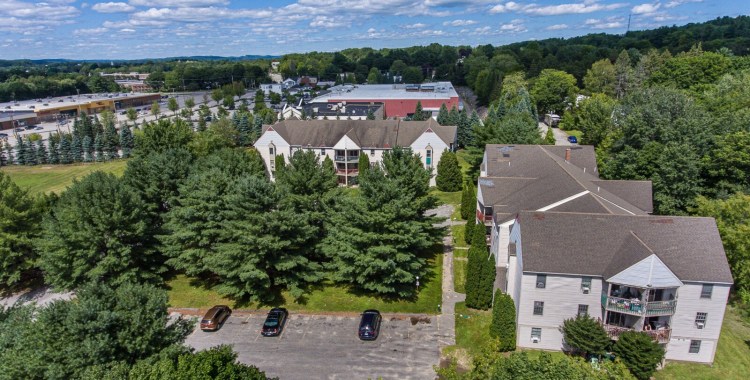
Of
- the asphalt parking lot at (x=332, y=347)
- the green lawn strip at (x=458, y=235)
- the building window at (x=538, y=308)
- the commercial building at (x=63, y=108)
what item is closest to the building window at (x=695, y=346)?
the building window at (x=538, y=308)

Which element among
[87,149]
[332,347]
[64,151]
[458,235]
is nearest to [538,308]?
[332,347]

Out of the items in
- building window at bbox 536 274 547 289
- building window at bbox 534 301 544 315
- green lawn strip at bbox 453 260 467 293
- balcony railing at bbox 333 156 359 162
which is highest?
building window at bbox 536 274 547 289

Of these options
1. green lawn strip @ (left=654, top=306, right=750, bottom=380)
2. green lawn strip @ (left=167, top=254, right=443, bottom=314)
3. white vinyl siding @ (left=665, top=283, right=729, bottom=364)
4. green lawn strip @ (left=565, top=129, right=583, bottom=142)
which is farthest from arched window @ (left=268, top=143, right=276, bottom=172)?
green lawn strip @ (left=654, top=306, right=750, bottom=380)

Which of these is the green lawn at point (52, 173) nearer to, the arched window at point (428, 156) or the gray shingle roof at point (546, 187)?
the arched window at point (428, 156)

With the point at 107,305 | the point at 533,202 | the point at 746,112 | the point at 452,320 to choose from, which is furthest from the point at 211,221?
the point at 746,112

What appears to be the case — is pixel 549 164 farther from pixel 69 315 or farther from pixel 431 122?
pixel 69 315

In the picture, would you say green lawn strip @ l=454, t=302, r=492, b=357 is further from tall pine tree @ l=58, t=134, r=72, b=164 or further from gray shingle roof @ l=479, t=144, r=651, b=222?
tall pine tree @ l=58, t=134, r=72, b=164
